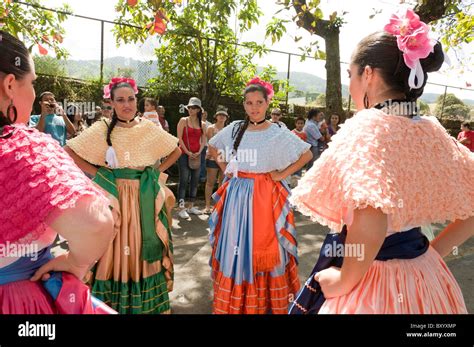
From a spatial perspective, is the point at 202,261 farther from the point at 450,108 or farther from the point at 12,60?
the point at 450,108

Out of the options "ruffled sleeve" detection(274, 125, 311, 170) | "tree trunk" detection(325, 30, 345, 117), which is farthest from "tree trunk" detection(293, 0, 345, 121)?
"ruffled sleeve" detection(274, 125, 311, 170)

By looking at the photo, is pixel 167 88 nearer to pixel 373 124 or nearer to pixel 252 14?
pixel 252 14

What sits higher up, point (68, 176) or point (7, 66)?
point (7, 66)

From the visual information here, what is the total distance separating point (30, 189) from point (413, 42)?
1264 millimetres

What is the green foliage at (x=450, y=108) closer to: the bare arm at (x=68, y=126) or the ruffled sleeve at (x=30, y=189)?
the bare arm at (x=68, y=126)

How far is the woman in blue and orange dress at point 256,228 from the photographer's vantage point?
304 centimetres

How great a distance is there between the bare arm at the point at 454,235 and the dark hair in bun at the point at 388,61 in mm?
536

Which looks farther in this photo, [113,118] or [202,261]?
[202,261]

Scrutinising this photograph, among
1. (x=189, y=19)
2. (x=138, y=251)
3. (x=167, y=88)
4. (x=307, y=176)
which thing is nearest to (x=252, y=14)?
(x=189, y=19)

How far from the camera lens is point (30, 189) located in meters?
1.13


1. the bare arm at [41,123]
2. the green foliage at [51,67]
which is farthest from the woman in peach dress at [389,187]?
the green foliage at [51,67]

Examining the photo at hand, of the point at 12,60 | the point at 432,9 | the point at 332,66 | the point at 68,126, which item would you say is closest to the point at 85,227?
the point at 12,60

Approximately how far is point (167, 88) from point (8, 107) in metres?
7.24

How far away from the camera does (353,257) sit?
1247mm
